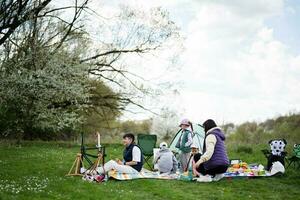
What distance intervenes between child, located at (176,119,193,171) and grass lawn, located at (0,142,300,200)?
1.45m

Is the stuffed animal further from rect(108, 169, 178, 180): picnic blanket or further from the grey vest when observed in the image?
rect(108, 169, 178, 180): picnic blanket

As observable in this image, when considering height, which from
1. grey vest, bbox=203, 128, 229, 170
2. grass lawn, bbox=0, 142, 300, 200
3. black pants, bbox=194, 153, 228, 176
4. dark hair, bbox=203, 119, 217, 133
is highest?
dark hair, bbox=203, 119, 217, 133

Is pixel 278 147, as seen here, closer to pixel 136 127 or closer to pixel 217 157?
pixel 217 157

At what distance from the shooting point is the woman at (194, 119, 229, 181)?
9906 millimetres

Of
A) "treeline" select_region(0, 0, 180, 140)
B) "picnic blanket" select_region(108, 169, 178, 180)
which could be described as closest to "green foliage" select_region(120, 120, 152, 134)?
"treeline" select_region(0, 0, 180, 140)

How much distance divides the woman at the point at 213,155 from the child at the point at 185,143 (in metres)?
1.14

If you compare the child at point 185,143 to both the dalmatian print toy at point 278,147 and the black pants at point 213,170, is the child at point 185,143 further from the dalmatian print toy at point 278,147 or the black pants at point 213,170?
the dalmatian print toy at point 278,147

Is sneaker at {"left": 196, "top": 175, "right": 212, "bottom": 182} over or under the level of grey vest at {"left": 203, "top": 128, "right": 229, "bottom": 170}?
under

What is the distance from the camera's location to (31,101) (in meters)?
17.9

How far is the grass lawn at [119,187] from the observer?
7777 millimetres

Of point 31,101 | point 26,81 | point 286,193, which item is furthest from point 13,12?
point 286,193

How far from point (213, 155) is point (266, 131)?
1268cm

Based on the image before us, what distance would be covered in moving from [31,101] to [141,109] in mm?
5679

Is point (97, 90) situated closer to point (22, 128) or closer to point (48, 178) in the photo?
point (22, 128)
